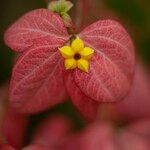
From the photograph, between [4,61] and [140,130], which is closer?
[140,130]

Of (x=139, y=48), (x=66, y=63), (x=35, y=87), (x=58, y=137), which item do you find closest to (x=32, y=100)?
(x=35, y=87)

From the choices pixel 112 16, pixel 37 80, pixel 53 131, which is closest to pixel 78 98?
pixel 37 80

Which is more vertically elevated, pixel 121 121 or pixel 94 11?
pixel 94 11

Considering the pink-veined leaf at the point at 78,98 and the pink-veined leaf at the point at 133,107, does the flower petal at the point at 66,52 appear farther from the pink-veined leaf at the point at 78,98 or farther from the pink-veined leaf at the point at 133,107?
the pink-veined leaf at the point at 133,107

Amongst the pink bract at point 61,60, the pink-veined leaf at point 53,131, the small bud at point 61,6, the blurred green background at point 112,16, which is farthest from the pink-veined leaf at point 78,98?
the blurred green background at point 112,16

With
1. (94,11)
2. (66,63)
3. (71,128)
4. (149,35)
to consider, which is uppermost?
(66,63)

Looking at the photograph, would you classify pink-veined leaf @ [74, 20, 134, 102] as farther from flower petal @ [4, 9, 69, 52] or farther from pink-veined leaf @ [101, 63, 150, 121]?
pink-veined leaf @ [101, 63, 150, 121]

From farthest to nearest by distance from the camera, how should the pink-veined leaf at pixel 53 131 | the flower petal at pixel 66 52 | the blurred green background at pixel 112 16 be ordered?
the blurred green background at pixel 112 16 < the pink-veined leaf at pixel 53 131 < the flower petal at pixel 66 52

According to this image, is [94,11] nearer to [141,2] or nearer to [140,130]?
[141,2]
